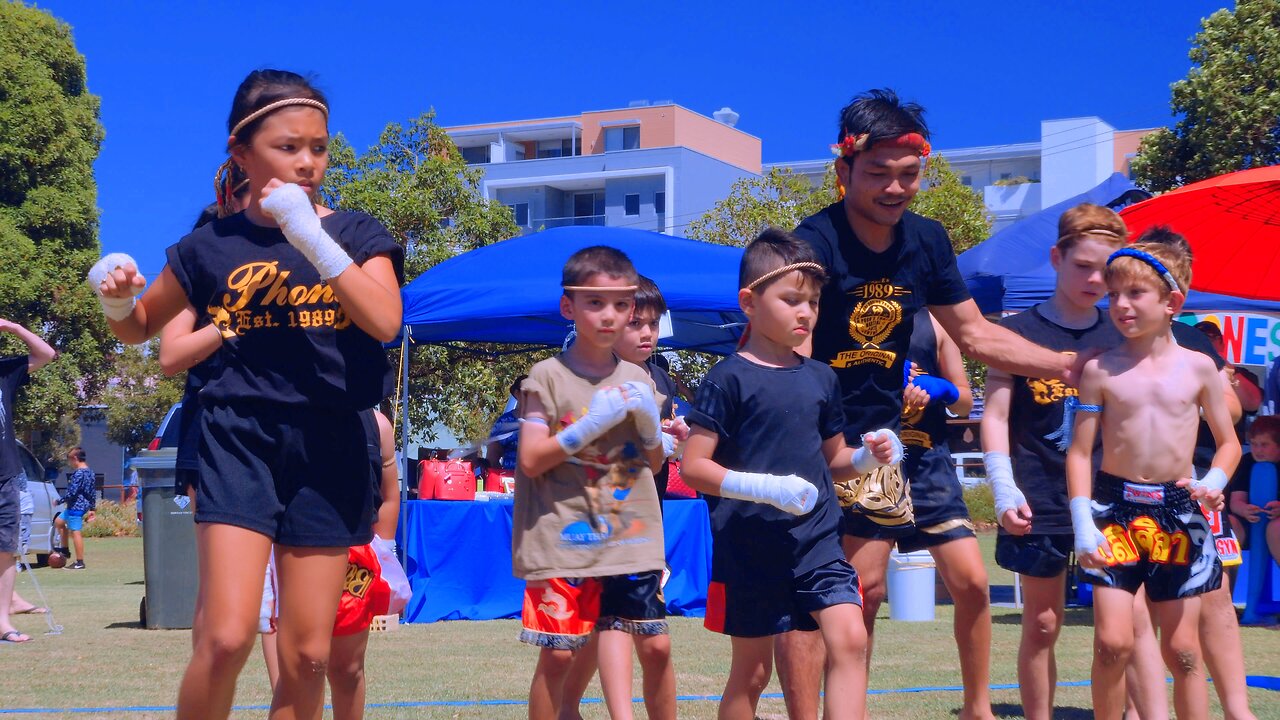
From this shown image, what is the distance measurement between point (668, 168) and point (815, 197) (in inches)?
1270

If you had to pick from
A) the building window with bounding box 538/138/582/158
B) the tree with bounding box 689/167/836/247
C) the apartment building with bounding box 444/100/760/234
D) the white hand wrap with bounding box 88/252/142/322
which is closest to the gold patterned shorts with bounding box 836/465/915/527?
the white hand wrap with bounding box 88/252/142/322

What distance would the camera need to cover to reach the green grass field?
5586 millimetres

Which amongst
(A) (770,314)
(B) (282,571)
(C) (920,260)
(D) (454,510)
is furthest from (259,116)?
(D) (454,510)

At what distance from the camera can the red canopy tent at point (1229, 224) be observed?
699 centimetres

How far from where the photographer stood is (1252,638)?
8578 mm

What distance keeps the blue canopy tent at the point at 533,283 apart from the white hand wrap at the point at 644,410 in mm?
5735

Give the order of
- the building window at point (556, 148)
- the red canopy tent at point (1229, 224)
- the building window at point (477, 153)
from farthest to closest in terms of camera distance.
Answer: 1. the building window at point (477, 153)
2. the building window at point (556, 148)
3. the red canopy tent at point (1229, 224)

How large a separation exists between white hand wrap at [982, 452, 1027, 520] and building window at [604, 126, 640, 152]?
6286cm

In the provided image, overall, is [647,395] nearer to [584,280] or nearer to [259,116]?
[584,280]

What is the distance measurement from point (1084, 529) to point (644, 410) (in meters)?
1.43

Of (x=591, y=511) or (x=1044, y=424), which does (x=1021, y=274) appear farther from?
(x=591, y=511)

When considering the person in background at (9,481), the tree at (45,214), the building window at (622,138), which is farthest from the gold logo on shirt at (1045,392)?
the building window at (622,138)

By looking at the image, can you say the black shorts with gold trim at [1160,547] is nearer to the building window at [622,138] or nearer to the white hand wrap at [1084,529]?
the white hand wrap at [1084,529]

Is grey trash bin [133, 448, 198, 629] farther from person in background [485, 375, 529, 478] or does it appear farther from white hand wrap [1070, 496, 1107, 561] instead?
white hand wrap [1070, 496, 1107, 561]
